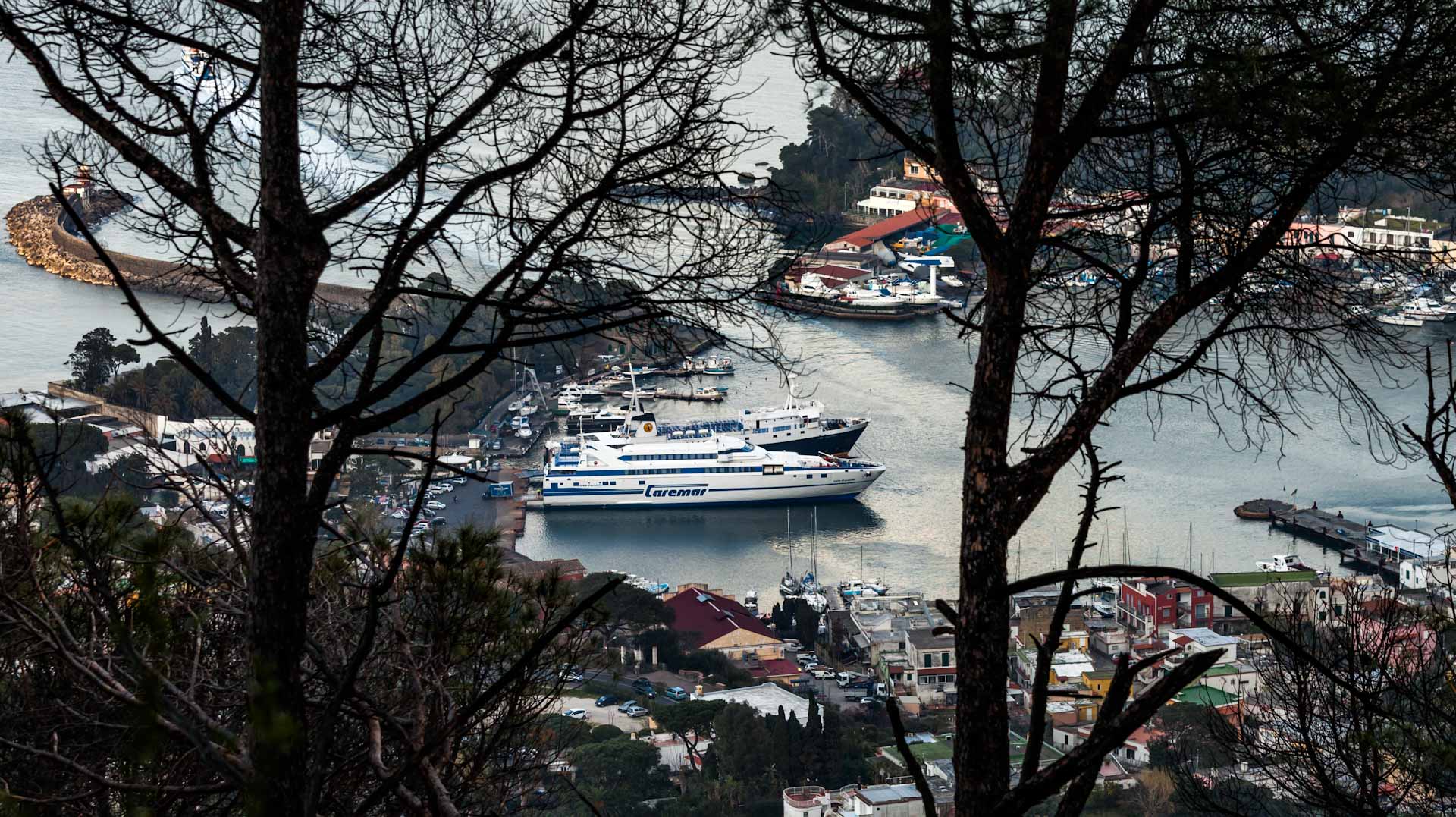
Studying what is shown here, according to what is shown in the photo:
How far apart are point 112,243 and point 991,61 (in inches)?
728

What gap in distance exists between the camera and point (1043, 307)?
1.61 metres

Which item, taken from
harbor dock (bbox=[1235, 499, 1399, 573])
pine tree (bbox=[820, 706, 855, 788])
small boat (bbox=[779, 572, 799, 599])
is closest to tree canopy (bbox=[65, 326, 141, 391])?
small boat (bbox=[779, 572, 799, 599])

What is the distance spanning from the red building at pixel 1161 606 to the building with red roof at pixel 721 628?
10.3 ft

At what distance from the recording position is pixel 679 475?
16.7m

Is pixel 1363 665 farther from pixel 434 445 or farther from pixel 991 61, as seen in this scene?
pixel 434 445

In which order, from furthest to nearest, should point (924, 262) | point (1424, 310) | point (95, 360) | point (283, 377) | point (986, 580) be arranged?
point (924, 262)
point (95, 360)
point (1424, 310)
point (986, 580)
point (283, 377)

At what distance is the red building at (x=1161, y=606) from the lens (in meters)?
12.8

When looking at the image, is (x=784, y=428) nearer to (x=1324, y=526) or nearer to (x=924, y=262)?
(x=924, y=262)

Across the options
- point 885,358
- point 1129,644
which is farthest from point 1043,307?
point 885,358

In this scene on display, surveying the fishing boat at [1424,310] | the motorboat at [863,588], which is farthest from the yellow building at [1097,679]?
the fishing boat at [1424,310]

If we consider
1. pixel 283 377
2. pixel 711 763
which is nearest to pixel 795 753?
pixel 711 763

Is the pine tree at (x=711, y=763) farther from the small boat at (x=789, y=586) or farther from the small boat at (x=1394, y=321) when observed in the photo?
the small boat at (x=1394, y=321)

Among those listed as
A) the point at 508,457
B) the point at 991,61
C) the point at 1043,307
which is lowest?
the point at 508,457

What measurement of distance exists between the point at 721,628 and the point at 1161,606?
393cm
